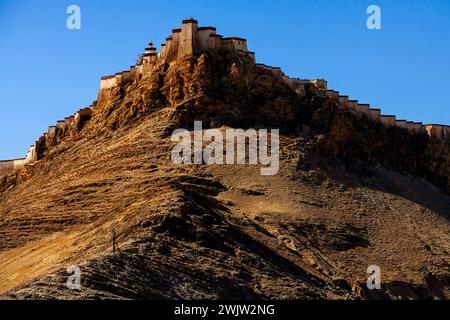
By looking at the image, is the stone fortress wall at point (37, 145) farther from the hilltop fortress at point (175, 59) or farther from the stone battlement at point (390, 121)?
the stone battlement at point (390, 121)

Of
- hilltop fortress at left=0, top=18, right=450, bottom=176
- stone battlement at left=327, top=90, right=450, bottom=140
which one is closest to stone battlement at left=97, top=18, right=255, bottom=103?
hilltop fortress at left=0, top=18, right=450, bottom=176

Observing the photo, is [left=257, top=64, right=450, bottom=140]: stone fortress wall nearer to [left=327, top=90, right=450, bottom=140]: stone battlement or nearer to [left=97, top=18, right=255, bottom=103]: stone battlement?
[left=327, top=90, right=450, bottom=140]: stone battlement

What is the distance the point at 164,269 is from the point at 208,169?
1652 cm

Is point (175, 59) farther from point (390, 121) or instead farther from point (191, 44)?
point (390, 121)

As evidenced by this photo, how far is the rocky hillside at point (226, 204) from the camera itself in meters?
55.2

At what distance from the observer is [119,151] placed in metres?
72.2

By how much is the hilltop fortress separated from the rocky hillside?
48 cm

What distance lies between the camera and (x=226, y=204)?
65.8 metres

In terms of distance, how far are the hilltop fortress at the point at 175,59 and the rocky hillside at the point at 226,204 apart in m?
0.48
